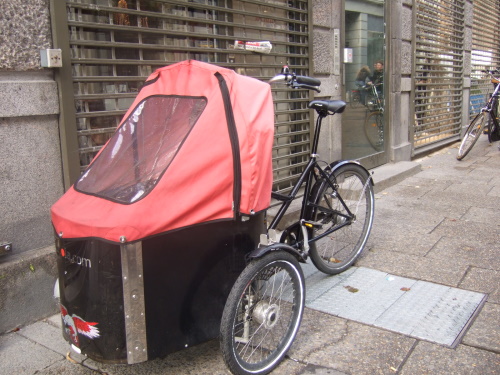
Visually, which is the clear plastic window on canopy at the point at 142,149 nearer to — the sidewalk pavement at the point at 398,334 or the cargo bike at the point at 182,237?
the cargo bike at the point at 182,237

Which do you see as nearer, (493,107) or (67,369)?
(67,369)

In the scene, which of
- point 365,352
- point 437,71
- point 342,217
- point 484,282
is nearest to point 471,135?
point 437,71

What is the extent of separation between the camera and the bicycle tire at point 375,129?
787cm

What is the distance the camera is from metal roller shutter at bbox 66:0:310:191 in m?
3.92

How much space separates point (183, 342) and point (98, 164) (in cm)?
102

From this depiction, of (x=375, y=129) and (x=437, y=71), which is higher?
(x=437, y=71)

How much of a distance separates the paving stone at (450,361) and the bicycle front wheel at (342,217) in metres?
1.06

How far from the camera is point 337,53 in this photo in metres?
6.75

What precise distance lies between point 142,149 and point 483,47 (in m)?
13.1

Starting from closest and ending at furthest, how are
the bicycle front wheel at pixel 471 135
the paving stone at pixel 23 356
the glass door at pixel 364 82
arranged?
1. the paving stone at pixel 23 356
2. the glass door at pixel 364 82
3. the bicycle front wheel at pixel 471 135

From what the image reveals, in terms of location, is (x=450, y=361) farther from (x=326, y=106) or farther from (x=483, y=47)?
(x=483, y=47)

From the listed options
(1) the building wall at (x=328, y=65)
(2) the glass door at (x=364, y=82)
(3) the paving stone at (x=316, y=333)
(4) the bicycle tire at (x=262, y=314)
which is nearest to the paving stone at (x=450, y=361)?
(3) the paving stone at (x=316, y=333)

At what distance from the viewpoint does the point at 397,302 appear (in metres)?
3.71

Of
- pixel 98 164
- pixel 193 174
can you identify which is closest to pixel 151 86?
pixel 98 164
